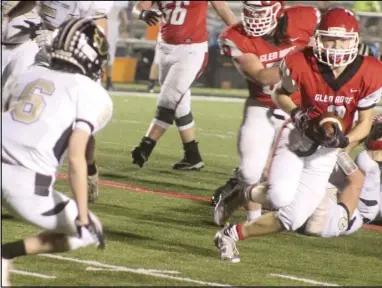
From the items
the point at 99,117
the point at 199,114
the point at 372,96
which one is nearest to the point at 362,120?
the point at 372,96

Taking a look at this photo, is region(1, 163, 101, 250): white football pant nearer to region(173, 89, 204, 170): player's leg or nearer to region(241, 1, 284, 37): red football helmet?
region(241, 1, 284, 37): red football helmet

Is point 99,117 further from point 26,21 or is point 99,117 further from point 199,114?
point 199,114

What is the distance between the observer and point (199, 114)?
14.2 metres

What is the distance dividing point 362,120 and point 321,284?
918 mm

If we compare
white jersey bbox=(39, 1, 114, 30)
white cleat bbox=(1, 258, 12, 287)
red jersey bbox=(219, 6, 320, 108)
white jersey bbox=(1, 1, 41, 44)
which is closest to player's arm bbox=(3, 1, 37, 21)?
white jersey bbox=(1, 1, 41, 44)

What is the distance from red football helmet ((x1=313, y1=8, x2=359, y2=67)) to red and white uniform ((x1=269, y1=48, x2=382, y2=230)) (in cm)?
7

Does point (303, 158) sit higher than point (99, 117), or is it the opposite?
point (99, 117)

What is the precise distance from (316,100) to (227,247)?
85cm

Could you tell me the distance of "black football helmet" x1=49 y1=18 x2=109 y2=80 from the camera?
496cm

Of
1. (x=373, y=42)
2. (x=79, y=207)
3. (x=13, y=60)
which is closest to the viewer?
(x=79, y=207)

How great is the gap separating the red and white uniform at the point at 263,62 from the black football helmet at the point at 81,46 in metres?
1.74

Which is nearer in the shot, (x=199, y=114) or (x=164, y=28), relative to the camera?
(x=164, y=28)

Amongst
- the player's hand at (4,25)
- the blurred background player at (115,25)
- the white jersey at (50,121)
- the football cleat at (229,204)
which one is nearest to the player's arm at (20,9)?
the player's hand at (4,25)

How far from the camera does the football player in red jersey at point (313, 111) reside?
584cm
